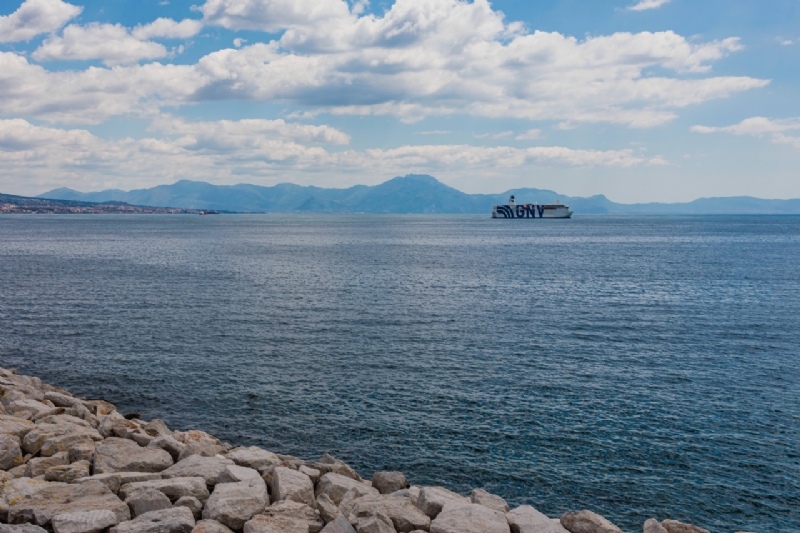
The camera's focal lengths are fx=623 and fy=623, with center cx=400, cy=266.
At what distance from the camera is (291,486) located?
41.6 feet

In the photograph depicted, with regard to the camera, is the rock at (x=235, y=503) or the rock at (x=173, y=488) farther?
the rock at (x=173, y=488)

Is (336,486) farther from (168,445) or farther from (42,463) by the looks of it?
(42,463)

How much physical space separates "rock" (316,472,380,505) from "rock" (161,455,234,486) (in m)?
2.15

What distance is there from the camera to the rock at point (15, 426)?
15.4m

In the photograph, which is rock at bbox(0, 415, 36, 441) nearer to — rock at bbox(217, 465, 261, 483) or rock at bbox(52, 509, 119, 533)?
rock at bbox(52, 509, 119, 533)

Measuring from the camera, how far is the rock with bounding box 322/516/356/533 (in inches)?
433

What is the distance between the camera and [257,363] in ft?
90.7

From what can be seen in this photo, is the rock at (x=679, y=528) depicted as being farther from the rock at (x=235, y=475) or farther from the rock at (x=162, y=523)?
the rock at (x=162, y=523)

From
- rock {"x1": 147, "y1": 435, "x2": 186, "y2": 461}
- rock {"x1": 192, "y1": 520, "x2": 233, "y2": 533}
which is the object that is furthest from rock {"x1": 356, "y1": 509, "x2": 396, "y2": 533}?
rock {"x1": 147, "y1": 435, "x2": 186, "y2": 461}

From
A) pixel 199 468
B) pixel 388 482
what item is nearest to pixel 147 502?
pixel 199 468

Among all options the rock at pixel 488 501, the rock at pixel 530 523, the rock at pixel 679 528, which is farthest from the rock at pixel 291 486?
the rock at pixel 679 528

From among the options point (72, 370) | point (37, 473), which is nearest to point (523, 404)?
point (37, 473)

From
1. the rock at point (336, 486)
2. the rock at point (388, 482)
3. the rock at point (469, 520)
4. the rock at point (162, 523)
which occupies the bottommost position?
the rock at point (388, 482)

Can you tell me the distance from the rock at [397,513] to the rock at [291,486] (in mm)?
1146
